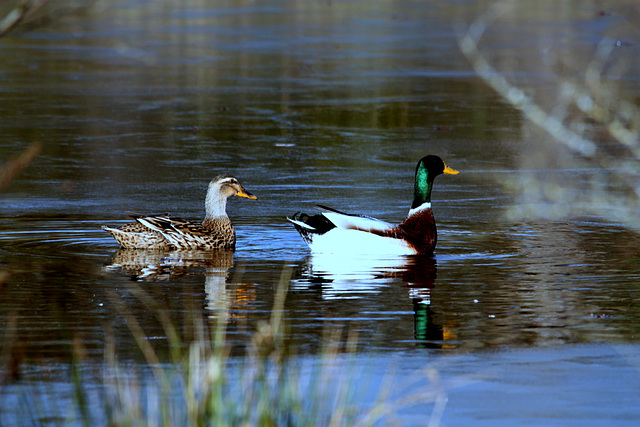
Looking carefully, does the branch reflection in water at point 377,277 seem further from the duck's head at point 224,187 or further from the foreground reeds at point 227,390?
the duck's head at point 224,187

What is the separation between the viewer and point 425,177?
11.3m

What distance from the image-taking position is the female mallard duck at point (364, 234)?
10359 mm

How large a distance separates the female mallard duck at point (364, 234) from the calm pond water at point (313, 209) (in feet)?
0.65

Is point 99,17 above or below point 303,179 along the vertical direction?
above

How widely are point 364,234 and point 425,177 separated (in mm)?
1282

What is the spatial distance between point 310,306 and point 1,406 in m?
2.91

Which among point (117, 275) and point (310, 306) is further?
point (117, 275)

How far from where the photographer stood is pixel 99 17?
36656 millimetres

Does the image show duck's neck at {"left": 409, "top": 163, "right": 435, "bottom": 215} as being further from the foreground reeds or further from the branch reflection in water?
the foreground reeds

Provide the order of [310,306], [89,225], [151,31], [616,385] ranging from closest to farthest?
[616,385], [310,306], [89,225], [151,31]

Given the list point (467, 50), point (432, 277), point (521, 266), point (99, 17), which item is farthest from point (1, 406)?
point (99, 17)

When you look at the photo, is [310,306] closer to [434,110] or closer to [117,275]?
[117,275]

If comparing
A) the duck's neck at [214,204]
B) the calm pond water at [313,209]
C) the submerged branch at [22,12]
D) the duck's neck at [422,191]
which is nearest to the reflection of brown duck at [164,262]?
the calm pond water at [313,209]

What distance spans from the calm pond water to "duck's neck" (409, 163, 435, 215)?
39 centimetres
